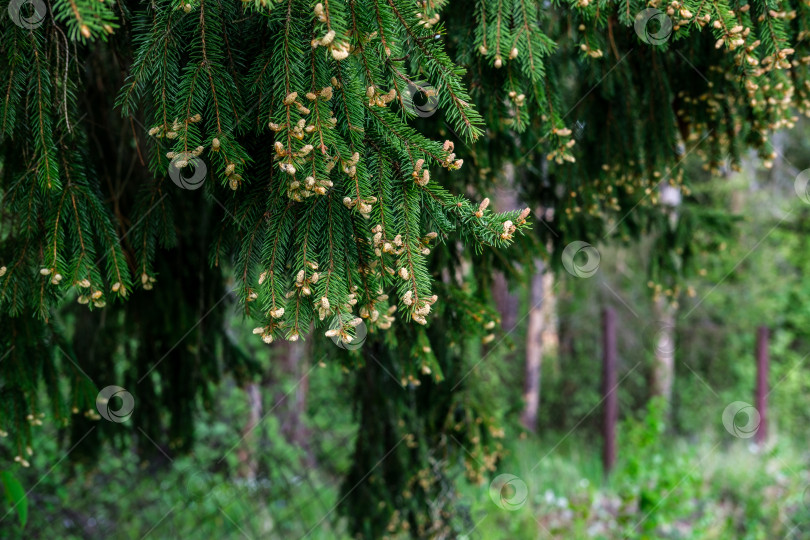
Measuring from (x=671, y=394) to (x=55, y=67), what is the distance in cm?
747

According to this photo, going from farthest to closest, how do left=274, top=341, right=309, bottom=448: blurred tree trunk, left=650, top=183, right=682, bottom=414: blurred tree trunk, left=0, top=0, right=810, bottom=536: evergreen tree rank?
left=650, top=183, right=682, bottom=414: blurred tree trunk, left=274, top=341, right=309, bottom=448: blurred tree trunk, left=0, top=0, right=810, bottom=536: evergreen tree

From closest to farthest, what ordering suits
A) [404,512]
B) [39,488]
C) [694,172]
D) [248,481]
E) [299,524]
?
1. [404,512]
2. [39,488]
3. [248,481]
4. [299,524]
5. [694,172]

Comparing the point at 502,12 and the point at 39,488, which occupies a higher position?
the point at 502,12

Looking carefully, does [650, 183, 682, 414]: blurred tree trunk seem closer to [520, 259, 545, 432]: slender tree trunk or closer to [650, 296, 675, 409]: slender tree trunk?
[650, 296, 675, 409]: slender tree trunk

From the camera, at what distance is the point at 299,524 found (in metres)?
4.18

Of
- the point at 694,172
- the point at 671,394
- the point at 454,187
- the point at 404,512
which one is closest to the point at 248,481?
the point at 404,512

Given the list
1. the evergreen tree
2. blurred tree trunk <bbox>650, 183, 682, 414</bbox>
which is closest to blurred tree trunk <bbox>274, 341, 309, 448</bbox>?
the evergreen tree

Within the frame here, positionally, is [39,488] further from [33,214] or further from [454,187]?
[454,187]

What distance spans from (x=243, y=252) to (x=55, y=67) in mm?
590

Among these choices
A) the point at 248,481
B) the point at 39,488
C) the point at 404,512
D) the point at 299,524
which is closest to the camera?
the point at 404,512

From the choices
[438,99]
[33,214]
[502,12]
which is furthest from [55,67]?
[502,12]

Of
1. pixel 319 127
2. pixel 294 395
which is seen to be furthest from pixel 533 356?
pixel 319 127

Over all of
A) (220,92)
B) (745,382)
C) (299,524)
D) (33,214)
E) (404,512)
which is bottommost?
(299,524)

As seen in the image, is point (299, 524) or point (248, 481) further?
point (299, 524)
